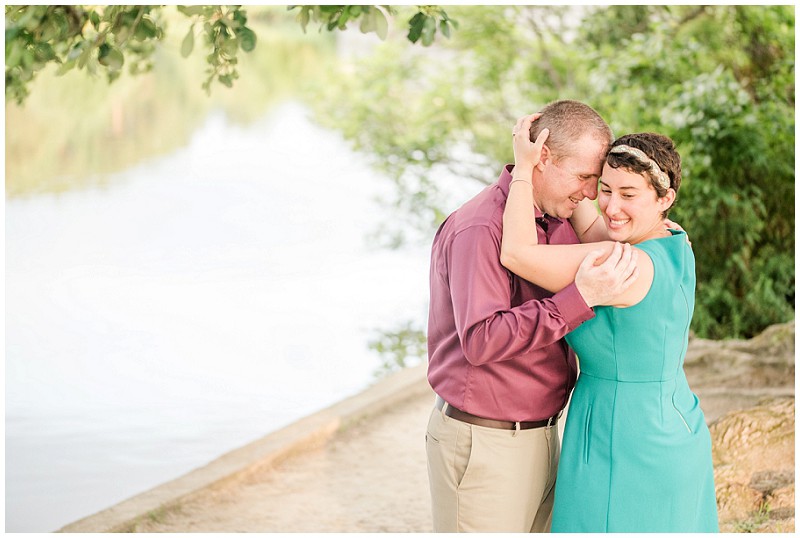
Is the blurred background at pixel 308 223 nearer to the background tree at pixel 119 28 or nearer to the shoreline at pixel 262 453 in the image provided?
the background tree at pixel 119 28

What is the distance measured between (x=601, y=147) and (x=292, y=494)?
3.25m

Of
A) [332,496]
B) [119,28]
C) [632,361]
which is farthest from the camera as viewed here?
[332,496]

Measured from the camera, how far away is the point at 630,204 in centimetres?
262

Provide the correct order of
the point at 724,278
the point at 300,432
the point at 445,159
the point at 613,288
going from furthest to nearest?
the point at 445,159
the point at 724,278
the point at 300,432
the point at 613,288

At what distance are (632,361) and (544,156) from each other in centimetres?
60

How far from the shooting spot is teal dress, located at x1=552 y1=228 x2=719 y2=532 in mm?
2602

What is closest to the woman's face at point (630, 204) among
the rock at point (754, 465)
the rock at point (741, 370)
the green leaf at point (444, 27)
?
the green leaf at point (444, 27)

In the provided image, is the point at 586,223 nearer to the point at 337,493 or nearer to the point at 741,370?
the point at 337,493

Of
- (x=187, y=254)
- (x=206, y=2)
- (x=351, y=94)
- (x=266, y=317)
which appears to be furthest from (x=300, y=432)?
(x=187, y=254)

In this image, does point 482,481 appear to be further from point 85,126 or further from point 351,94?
point 85,126

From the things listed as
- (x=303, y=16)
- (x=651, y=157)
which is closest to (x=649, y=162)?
(x=651, y=157)

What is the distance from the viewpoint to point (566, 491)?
9.02 ft

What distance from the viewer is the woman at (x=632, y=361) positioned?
2.57m

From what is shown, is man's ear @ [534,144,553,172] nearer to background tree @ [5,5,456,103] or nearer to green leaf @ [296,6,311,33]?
background tree @ [5,5,456,103]
